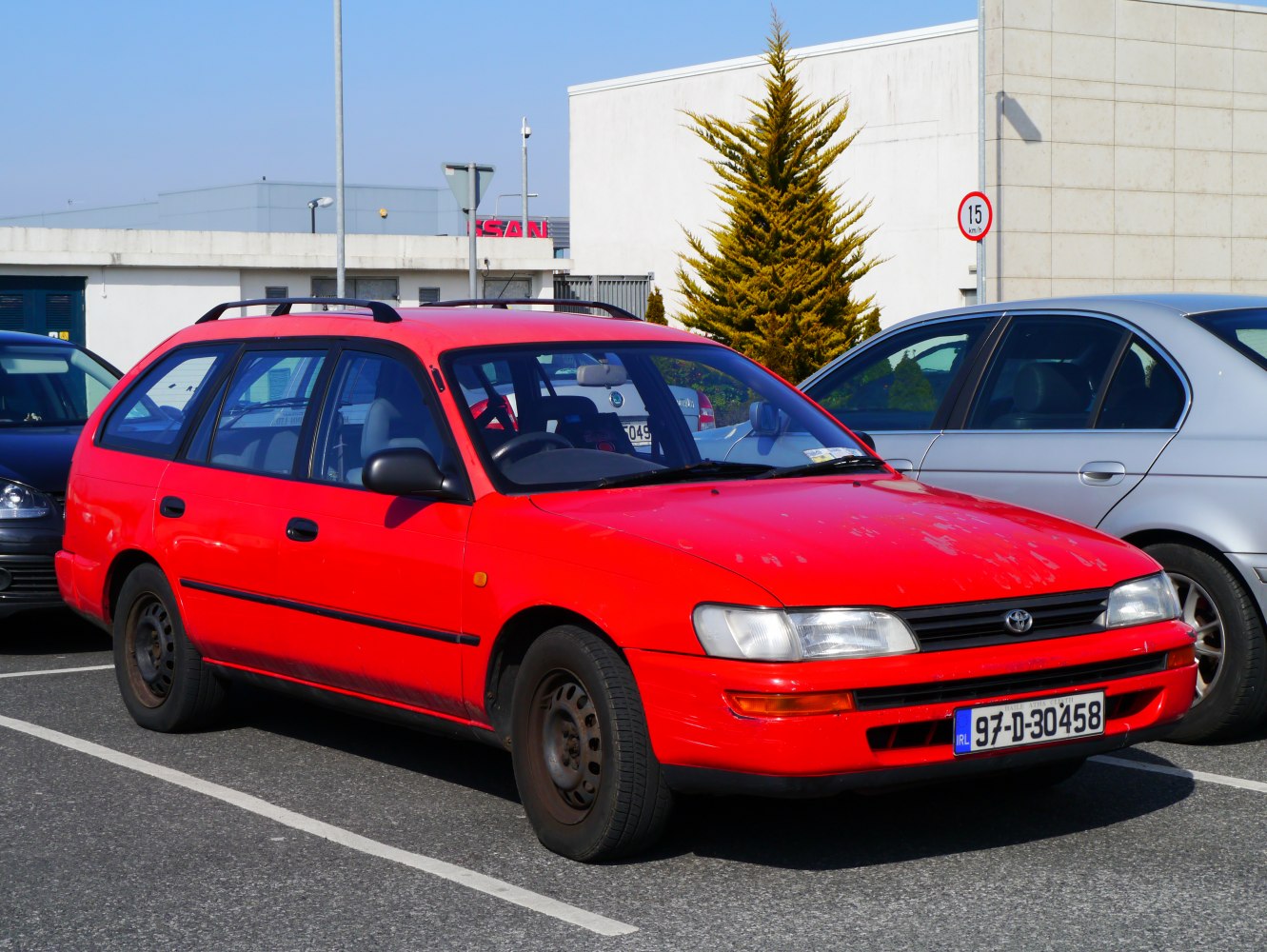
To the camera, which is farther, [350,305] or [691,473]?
[350,305]

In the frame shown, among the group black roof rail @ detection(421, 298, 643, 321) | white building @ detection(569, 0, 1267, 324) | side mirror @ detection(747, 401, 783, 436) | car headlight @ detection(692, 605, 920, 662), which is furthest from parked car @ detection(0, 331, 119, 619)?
white building @ detection(569, 0, 1267, 324)

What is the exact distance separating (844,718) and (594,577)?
80cm

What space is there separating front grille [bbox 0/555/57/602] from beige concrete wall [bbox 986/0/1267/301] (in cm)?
2303

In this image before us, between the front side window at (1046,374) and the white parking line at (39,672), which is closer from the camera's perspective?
the front side window at (1046,374)

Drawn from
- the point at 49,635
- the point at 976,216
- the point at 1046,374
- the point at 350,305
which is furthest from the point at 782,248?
the point at 350,305

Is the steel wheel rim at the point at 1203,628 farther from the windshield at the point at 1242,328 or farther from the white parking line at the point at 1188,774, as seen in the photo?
the windshield at the point at 1242,328

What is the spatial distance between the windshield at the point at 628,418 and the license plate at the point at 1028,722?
4.31 ft

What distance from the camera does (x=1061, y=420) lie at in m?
6.94

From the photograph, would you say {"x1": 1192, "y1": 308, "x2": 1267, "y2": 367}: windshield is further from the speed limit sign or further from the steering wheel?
the speed limit sign

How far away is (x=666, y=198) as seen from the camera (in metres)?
46.8

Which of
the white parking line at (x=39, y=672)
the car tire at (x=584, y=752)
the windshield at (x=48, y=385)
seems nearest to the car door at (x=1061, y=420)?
the car tire at (x=584, y=752)

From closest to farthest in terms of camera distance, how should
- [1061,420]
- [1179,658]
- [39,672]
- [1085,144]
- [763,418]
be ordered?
[1179,658], [763,418], [1061,420], [39,672], [1085,144]

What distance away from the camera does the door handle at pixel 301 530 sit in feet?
19.0

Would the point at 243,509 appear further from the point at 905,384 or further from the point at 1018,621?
the point at 905,384
